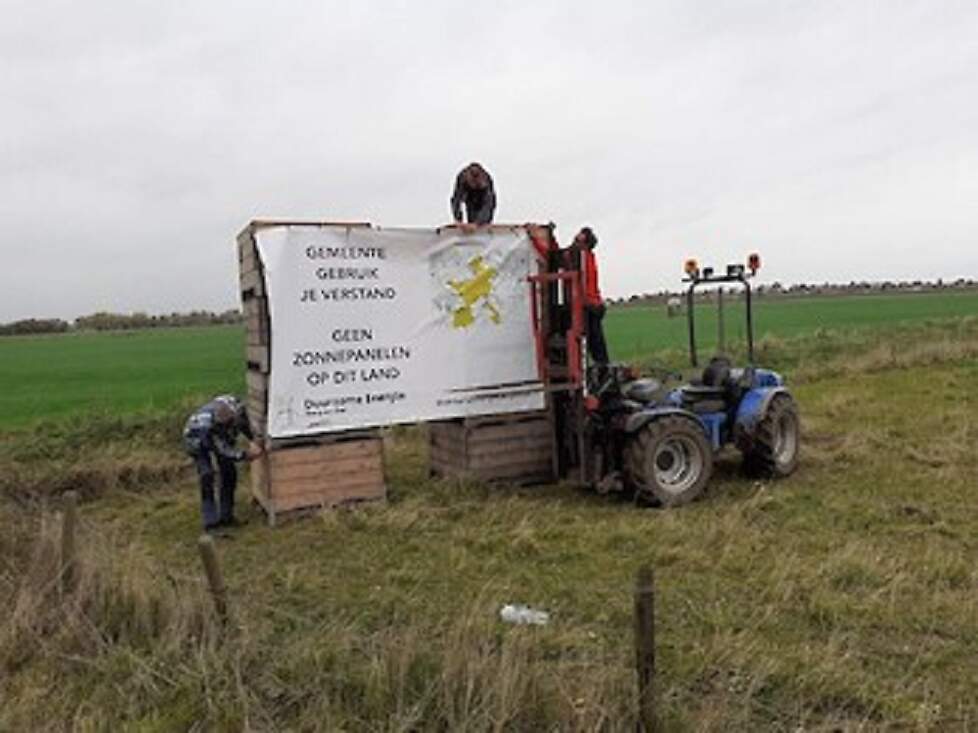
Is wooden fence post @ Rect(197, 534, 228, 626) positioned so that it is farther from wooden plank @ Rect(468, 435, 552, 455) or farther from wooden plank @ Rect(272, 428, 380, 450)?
wooden plank @ Rect(468, 435, 552, 455)

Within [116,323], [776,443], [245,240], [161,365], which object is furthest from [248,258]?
[116,323]

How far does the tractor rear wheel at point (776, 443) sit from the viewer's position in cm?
973

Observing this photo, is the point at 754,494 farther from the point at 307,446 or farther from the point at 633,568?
the point at 307,446

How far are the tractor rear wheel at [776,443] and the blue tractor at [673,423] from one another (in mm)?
11

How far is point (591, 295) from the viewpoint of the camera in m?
9.31

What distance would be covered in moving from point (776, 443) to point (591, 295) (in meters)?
2.59

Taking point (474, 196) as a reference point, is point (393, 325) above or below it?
below

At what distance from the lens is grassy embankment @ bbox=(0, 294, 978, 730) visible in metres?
4.10

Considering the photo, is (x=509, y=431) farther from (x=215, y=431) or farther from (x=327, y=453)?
(x=215, y=431)

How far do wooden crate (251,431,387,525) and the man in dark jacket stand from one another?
12.1 inches

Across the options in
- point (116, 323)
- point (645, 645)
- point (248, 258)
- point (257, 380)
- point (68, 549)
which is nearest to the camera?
point (645, 645)

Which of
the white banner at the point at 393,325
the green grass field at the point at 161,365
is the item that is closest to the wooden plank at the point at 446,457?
the white banner at the point at 393,325

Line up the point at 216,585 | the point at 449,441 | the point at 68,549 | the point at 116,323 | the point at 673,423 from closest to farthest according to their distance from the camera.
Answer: the point at 216,585 → the point at 68,549 → the point at 673,423 → the point at 449,441 → the point at 116,323

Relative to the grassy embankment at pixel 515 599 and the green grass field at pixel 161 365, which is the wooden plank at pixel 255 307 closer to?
the grassy embankment at pixel 515 599
